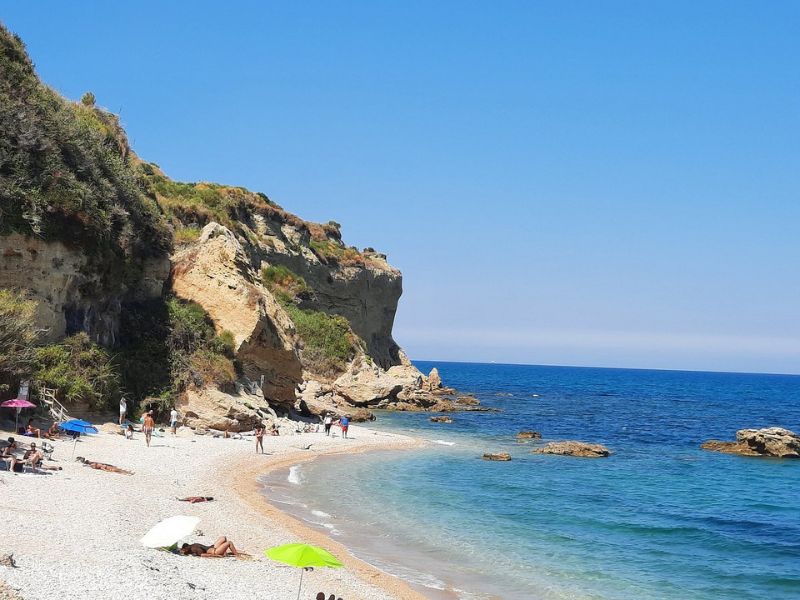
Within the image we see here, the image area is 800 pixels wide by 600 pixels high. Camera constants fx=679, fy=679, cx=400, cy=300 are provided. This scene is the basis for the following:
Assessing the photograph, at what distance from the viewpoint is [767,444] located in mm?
40094

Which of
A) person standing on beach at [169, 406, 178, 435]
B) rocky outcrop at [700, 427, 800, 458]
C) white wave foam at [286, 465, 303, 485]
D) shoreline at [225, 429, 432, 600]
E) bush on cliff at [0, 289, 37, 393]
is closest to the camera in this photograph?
shoreline at [225, 429, 432, 600]

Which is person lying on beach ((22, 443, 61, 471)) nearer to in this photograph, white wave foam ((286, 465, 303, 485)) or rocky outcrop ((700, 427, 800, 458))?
white wave foam ((286, 465, 303, 485))

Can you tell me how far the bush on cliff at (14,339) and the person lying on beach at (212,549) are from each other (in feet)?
40.6

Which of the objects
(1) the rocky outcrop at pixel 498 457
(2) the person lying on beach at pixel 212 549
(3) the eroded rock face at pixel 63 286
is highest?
(3) the eroded rock face at pixel 63 286

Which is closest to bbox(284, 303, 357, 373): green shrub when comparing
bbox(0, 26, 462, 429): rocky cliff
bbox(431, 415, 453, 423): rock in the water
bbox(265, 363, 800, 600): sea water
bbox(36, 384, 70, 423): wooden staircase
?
bbox(0, 26, 462, 429): rocky cliff

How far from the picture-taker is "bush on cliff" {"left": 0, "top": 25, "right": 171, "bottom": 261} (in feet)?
85.5

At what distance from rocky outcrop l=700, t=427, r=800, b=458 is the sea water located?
3.94ft

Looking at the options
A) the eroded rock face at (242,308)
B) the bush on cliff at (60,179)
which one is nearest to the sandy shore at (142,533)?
the bush on cliff at (60,179)

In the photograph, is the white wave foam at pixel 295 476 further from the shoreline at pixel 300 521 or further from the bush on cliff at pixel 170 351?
the bush on cliff at pixel 170 351

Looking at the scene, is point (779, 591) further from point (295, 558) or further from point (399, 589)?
point (295, 558)

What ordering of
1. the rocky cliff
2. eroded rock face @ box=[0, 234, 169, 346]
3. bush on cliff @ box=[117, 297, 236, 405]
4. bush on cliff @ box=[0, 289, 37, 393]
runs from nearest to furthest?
bush on cliff @ box=[0, 289, 37, 393], eroded rock face @ box=[0, 234, 169, 346], the rocky cliff, bush on cliff @ box=[117, 297, 236, 405]

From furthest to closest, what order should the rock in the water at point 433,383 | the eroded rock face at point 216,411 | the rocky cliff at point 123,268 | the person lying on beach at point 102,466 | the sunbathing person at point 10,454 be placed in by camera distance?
the rock in the water at point 433,383, the eroded rock face at point 216,411, the rocky cliff at point 123,268, the person lying on beach at point 102,466, the sunbathing person at point 10,454

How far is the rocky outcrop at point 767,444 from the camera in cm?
3978

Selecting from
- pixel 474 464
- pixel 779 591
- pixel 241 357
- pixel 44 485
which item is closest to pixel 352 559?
pixel 44 485
